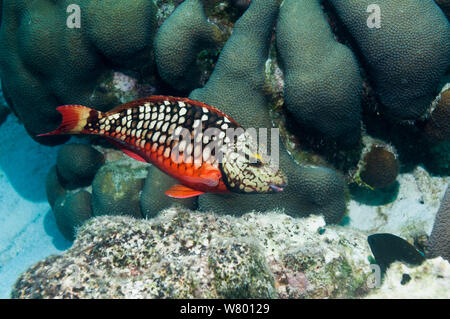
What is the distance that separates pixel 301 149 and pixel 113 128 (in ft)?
7.70

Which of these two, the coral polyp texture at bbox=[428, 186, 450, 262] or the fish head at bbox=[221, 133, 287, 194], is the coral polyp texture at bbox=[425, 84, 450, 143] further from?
the fish head at bbox=[221, 133, 287, 194]

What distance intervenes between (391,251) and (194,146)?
224 centimetres

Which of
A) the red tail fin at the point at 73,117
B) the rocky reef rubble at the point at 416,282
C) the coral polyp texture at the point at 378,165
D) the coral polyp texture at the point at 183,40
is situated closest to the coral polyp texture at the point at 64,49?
the coral polyp texture at the point at 183,40

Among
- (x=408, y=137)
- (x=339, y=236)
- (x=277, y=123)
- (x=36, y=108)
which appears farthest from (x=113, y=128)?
(x=408, y=137)

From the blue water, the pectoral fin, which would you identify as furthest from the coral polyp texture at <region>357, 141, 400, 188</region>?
the blue water

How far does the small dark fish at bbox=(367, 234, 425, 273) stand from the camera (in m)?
2.77

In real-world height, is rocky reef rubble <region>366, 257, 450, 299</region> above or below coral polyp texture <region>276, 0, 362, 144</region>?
below

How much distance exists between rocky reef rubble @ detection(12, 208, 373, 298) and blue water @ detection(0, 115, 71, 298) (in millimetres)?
4017

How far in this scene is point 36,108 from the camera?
462 cm

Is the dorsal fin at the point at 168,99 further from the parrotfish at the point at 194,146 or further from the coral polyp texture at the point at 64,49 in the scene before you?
the coral polyp texture at the point at 64,49

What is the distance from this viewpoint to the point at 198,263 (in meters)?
2.13

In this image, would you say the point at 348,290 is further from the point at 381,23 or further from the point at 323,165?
the point at 381,23

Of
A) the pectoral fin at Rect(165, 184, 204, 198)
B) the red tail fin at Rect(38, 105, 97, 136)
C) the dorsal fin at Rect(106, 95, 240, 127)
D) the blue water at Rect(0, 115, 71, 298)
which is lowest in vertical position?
the blue water at Rect(0, 115, 71, 298)
